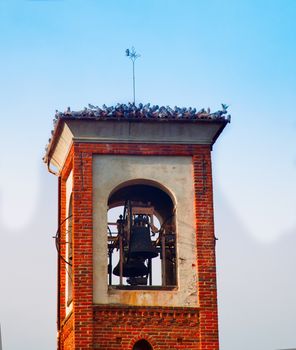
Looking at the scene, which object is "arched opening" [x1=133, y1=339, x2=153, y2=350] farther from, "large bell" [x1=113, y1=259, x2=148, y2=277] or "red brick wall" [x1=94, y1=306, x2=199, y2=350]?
"large bell" [x1=113, y1=259, x2=148, y2=277]

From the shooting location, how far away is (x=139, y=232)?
19.8 meters

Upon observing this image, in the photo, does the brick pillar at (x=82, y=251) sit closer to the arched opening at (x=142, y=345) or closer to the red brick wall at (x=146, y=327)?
the red brick wall at (x=146, y=327)

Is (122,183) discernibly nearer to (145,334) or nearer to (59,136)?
(59,136)

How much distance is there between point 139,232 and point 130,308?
1556 mm

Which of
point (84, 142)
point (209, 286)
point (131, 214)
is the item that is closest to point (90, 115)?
point (84, 142)

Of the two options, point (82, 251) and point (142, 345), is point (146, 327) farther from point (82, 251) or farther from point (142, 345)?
point (82, 251)

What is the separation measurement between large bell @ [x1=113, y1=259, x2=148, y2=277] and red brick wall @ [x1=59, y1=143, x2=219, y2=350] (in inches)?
35.0

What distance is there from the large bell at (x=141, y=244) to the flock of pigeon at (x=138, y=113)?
2.13m

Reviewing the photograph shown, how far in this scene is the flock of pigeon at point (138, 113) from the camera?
770 inches

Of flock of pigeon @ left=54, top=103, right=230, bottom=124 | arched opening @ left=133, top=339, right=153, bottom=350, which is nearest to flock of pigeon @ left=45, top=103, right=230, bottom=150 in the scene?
flock of pigeon @ left=54, top=103, right=230, bottom=124

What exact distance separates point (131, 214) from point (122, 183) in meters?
0.66

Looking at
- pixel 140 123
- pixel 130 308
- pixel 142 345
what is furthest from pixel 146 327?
pixel 140 123

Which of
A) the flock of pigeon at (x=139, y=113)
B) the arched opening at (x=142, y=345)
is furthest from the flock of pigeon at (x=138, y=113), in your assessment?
the arched opening at (x=142, y=345)

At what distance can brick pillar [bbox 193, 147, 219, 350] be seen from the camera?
19.1 metres
